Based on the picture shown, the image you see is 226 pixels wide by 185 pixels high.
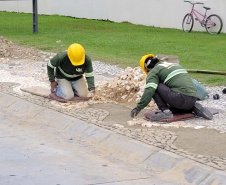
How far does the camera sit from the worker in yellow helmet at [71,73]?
33.9ft

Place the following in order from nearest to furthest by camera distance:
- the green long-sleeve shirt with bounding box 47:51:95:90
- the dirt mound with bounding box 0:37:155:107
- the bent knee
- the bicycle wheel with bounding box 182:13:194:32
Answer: the green long-sleeve shirt with bounding box 47:51:95:90 → the bent knee → the dirt mound with bounding box 0:37:155:107 → the bicycle wheel with bounding box 182:13:194:32

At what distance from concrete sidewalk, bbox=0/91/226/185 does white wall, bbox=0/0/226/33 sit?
12906 millimetres

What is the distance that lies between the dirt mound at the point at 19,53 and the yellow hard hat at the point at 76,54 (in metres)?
6.17

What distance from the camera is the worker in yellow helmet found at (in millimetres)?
10336

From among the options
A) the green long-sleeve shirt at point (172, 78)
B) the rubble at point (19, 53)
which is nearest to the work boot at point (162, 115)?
the green long-sleeve shirt at point (172, 78)

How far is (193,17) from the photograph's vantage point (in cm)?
2291

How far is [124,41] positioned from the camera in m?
20.2

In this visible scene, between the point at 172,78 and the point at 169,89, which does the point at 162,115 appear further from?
the point at 172,78

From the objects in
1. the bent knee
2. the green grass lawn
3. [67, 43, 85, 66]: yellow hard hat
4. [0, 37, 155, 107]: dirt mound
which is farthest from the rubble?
[67, 43, 85, 66]: yellow hard hat

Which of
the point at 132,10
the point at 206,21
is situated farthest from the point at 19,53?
the point at 132,10

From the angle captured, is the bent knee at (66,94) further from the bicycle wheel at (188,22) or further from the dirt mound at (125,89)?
the bicycle wheel at (188,22)

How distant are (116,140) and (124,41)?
12.0m

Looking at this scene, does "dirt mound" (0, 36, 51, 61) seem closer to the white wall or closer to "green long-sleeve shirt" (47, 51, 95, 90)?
"green long-sleeve shirt" (47, 51, 95, 90)

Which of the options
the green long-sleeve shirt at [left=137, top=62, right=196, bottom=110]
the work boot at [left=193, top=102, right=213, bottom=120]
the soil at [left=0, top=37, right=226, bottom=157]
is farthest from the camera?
the work boot at [left=193, top=102, right=213, bottom=120]
